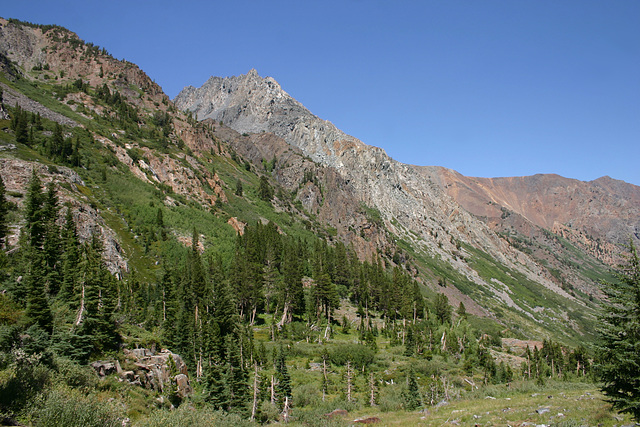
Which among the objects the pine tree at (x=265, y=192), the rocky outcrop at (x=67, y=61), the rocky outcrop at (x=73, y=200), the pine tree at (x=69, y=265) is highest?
the rocky outcrop at (x=67, y=61)

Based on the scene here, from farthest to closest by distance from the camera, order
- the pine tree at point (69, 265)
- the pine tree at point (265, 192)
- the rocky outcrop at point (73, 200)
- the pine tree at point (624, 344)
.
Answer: the pine tree at point (265, 192)
the rocky outcrop at point (73, 200)
the pine tree at point (69, 265)
the pine tree at point (624, 344)

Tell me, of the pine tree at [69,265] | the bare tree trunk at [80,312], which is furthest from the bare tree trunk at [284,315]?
the bare tree trunk at [80,312]

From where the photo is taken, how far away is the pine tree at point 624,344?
57.9 feet

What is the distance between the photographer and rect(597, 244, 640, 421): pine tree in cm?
1766

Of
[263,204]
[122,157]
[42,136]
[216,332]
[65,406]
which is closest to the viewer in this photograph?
[65,406]

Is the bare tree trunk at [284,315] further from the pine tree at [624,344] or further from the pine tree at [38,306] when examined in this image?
the pine tree at [624,344]

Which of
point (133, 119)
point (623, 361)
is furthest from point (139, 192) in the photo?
point (623, 361)

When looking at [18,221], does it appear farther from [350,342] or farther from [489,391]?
[489,391]

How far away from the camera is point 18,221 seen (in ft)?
185

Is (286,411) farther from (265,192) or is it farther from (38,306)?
(265,192)

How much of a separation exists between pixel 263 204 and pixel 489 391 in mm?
114494

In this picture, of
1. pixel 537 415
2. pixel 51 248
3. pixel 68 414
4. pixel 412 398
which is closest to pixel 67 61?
pixel 51 248

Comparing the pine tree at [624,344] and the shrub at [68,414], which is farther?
the pine tree at [624,344]

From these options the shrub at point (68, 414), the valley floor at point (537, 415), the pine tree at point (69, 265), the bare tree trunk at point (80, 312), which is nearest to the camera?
the shrub at point (68, 414)
